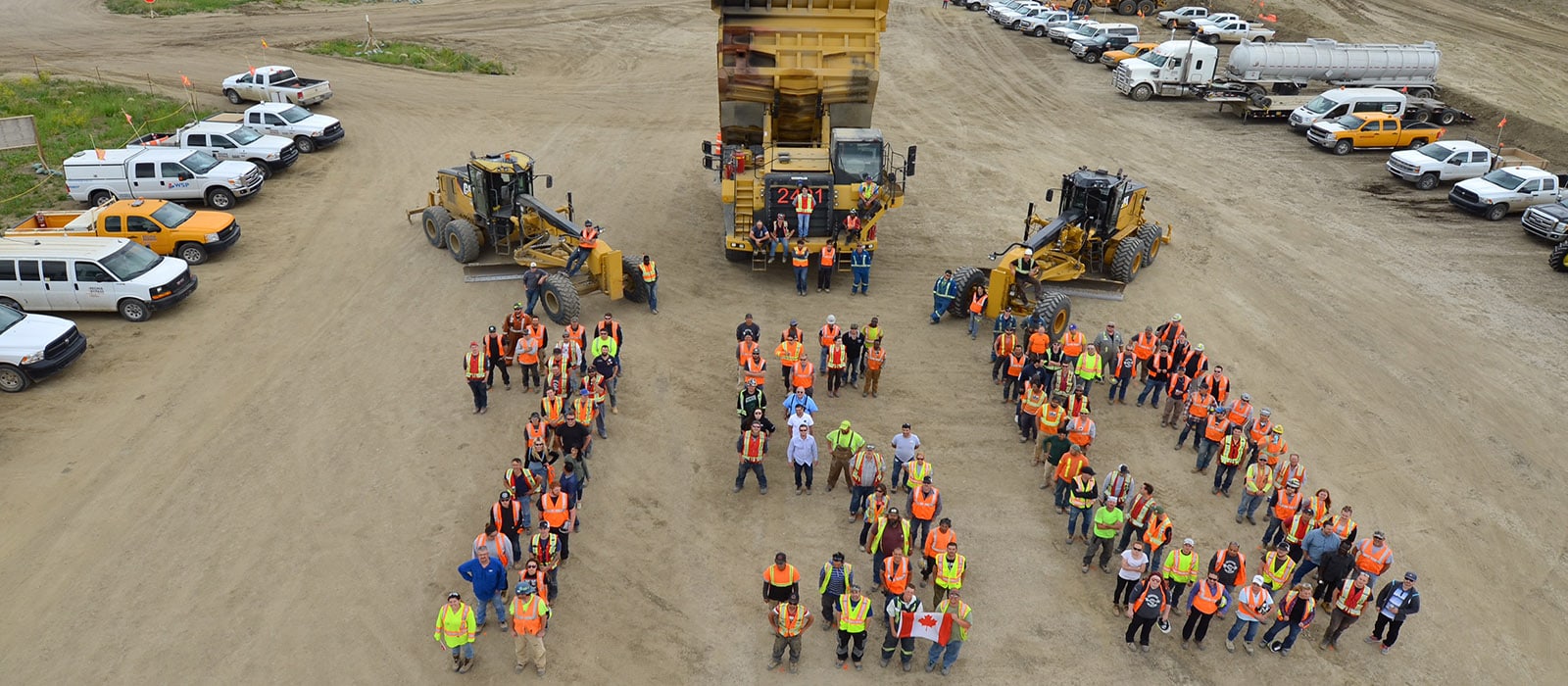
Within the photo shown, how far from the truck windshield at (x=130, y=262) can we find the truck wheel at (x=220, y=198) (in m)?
5.36

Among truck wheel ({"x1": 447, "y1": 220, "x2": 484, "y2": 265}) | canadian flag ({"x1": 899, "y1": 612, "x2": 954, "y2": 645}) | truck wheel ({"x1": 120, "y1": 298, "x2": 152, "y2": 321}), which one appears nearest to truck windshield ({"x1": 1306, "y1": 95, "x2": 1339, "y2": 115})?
truck wheel ({"x1": 447, "y1": 220, "x2": 484, "y2": 265})

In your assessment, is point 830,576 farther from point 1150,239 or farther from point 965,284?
point 1150,239

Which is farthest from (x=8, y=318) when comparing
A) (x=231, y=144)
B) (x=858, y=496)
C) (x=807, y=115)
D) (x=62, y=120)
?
(x=62, y=120)

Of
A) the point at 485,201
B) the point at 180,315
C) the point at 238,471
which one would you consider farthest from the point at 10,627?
the point at 485,201

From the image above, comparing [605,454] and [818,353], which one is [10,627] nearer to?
[605,454]

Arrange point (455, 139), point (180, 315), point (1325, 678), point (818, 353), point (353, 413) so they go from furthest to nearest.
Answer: point (455, 139)
point (180, 315)
point (818, 353)
point (353, 413)
point (1325, 678)

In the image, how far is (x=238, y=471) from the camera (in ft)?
45.4

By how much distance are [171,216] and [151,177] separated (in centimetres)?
375

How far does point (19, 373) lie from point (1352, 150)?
34062 mm

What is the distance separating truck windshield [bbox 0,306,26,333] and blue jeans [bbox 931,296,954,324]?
15.9m

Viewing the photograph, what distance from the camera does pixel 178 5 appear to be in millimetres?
45156

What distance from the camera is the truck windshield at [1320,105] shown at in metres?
31.6

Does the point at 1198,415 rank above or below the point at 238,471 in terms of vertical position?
above

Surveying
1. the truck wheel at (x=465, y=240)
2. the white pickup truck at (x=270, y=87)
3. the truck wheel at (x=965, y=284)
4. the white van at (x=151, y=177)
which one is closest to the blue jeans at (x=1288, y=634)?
the truck wheel at (x=965, y=284)
